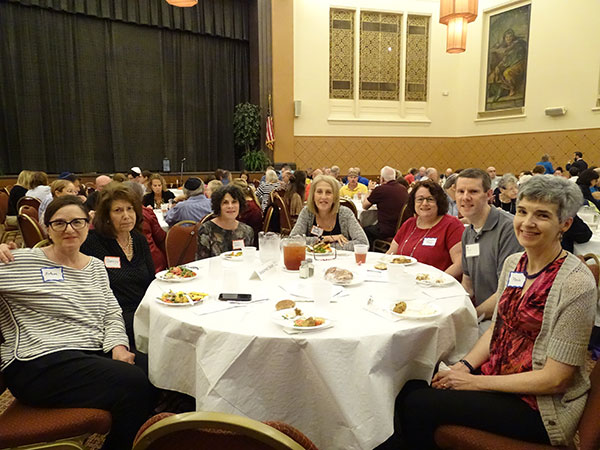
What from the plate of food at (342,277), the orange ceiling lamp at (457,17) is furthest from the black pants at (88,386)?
the orange ceiling lamp at (457,17)

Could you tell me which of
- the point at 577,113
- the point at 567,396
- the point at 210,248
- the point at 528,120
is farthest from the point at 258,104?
the point at 567,396

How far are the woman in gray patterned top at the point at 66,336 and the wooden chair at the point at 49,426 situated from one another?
0.05m

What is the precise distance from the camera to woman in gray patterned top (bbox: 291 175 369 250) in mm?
3338

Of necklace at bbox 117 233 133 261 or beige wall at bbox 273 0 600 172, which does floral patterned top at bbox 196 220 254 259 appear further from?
beige wall at bbox 273 0 600 172

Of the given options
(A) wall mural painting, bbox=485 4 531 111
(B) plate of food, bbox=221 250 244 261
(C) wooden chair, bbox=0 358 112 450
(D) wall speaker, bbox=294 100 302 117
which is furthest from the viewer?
(D) wall speaker, bbox=294 100 302 117

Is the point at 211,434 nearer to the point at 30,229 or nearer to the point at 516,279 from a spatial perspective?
the point at 516,279

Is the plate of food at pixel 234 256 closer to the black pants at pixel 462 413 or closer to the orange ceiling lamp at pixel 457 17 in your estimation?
the black pants at pixel 462 413

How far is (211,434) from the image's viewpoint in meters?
0.85

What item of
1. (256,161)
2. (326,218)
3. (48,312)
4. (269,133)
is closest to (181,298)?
(48,312)

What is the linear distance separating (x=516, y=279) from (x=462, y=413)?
54 centimetres

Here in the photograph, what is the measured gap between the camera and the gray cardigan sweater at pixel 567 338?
4.53 ft

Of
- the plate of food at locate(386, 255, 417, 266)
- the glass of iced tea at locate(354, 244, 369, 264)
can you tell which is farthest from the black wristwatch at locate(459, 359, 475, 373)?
the glass of iced tea at locate(354, 244, 369, 264)

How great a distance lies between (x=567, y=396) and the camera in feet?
4.71

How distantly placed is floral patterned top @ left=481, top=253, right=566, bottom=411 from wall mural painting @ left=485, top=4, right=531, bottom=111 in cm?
1272
